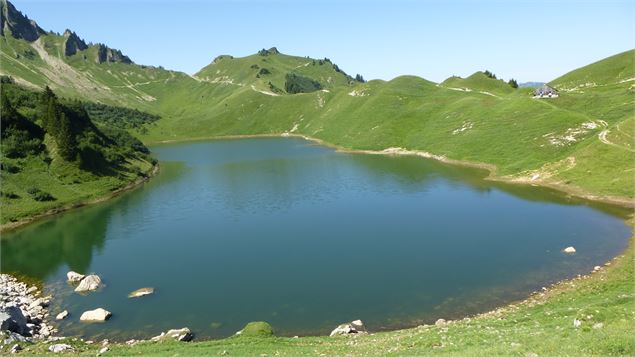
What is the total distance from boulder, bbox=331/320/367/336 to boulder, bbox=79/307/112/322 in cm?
2386

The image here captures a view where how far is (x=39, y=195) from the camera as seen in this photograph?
8919cm

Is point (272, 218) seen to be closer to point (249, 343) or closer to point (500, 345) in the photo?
point (249, 343)

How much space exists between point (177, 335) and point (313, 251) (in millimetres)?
24128

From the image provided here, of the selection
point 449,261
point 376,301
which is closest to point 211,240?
point 376,301

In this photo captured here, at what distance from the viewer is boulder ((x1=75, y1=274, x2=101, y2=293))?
5012cm

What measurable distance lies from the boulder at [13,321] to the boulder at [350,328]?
28.1 metres

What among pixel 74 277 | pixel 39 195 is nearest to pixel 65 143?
pixel 39 195

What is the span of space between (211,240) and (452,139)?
331 ft

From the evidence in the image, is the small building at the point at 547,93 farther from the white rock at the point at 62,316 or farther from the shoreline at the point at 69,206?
the white rock at the point at 62,316

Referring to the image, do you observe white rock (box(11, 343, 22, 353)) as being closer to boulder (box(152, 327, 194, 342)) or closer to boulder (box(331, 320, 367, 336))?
boulder (box(152, 327, 194, 342))

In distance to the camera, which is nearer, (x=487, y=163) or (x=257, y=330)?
(x=257, y=330)

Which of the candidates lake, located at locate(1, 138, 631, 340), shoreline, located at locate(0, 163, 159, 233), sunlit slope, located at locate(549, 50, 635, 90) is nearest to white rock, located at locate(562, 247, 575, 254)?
lake, located at locate(1, 138, 631, 340)

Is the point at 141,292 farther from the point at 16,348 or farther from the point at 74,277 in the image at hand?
the point at 16,348

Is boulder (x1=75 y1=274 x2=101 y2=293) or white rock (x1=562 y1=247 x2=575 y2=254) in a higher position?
white rock (x1=562 y1=247 x2=575 y2=254)
